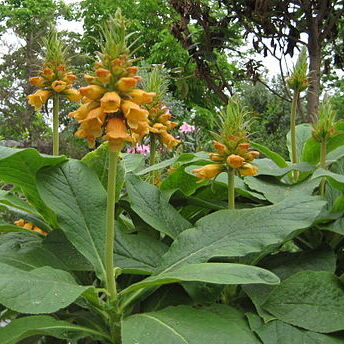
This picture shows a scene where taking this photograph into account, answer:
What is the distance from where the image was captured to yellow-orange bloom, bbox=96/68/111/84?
0.74 meters

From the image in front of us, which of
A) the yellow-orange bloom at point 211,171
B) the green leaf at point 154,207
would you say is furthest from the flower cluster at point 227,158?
the green leaf at point 154,207

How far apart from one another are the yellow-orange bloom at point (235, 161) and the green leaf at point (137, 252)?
202 mm

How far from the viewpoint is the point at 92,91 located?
754mm

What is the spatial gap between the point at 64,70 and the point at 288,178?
1.97 feet

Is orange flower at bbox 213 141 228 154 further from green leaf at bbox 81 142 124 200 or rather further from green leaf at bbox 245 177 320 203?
green leaf at bbox 81 142 124 200

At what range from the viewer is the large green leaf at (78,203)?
2.92 ft

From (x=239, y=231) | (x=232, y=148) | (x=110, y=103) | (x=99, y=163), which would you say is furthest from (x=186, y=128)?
(x=110, y=103)

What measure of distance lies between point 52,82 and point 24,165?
0.32m

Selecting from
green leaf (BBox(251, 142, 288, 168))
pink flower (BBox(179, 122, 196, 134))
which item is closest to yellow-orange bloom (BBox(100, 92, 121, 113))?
green leaf (BBox(251, 142, 288, 168))

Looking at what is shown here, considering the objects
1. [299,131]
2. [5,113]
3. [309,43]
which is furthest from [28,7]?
[299,131]

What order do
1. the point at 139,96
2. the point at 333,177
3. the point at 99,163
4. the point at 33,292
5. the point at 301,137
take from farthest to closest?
the point at 301,137, the point at 99,163, the point at 333,177, the point at 139,96, the point at 33,292

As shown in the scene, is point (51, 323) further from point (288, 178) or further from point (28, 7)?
point (28, 7)

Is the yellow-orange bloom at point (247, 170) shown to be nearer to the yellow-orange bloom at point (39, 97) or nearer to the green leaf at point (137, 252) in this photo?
the green leaf at point (137, 252)

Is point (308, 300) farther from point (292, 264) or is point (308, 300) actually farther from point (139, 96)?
point (139, 96)
